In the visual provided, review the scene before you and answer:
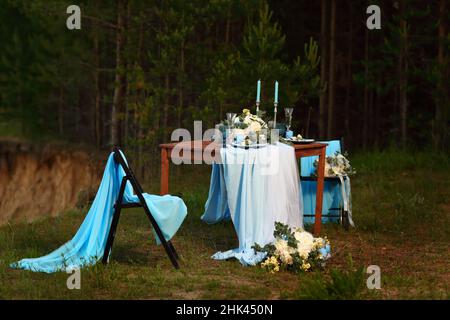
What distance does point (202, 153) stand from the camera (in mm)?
7055

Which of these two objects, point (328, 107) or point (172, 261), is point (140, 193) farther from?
point (328, 107)

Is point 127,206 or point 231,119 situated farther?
point 231,119

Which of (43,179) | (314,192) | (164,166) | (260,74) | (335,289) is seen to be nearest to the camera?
(335,289)

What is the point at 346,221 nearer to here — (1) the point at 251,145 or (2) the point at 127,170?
(1) the point at 251,145

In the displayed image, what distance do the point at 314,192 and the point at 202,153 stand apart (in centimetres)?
186

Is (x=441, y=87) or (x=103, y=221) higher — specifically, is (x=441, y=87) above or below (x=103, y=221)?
above

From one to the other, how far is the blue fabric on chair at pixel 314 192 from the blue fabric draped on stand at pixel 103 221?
2.42 meters

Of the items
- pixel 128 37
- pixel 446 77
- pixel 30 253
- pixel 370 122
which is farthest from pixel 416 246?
pixel 370 122

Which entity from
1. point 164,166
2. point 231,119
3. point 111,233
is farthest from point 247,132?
point 111,233

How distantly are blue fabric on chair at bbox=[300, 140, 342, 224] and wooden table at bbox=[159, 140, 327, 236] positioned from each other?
0.54m

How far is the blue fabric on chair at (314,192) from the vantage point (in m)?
8.45

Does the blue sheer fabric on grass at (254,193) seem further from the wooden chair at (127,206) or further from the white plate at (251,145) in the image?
the wooden chair at (127,206)

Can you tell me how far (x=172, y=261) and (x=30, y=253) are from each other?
1.32 metres

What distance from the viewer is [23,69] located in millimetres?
23250
